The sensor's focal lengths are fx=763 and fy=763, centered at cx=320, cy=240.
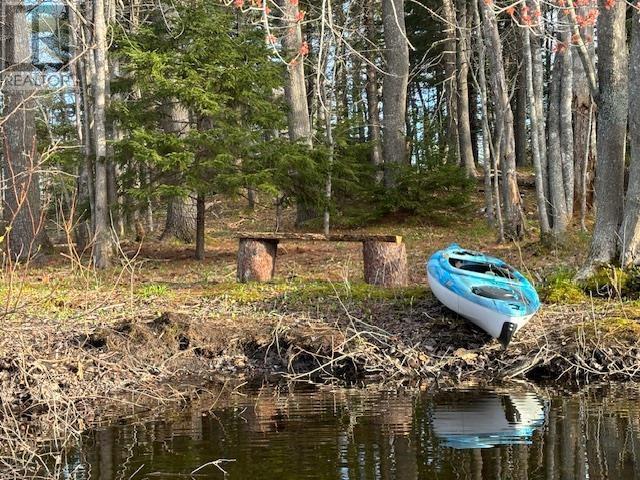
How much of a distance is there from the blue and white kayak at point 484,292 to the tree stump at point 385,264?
131cm

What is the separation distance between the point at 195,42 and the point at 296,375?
25.6 feet

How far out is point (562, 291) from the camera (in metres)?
10.0

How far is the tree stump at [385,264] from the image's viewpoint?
11359 mm

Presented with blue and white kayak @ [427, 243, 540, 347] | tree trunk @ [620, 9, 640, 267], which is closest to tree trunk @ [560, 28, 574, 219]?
tree trunk @ [620, 9, 640, 267]

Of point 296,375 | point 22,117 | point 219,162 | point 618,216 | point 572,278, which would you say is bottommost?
point 296,375

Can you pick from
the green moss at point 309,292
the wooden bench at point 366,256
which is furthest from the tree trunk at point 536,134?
the green moss at point 309,292

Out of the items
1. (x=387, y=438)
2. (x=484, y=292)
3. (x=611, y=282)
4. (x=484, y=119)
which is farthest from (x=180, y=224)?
(x=387, y=438)

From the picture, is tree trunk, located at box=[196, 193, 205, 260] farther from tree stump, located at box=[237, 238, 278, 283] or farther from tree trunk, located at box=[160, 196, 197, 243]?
tree stump, located at box=[237, 238, 278, 283]

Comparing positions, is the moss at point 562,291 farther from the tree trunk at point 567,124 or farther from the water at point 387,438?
the tree trunk at point 567,124

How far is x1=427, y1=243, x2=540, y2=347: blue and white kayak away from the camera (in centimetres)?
837

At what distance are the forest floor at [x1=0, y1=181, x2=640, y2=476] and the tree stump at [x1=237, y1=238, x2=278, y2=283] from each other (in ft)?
1.77

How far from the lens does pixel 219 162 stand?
44.3 ft

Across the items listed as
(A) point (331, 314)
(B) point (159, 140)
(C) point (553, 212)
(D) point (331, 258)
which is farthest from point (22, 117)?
(C) point (553, 212)

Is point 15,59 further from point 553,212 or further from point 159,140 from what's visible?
point 553,212
